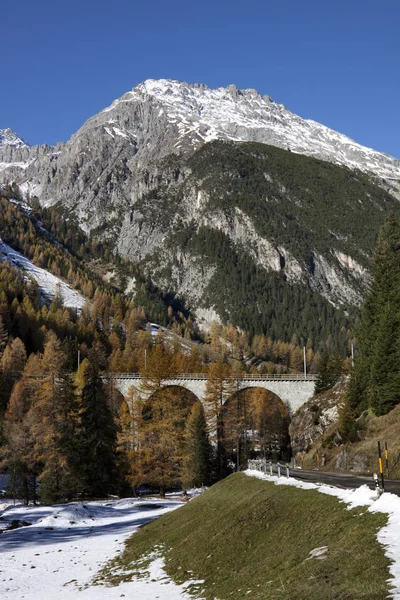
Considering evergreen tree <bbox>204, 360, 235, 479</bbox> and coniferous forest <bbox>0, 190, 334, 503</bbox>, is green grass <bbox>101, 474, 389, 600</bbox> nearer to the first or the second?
coniferous forest <bbox>0, 190, 334, 503</bbox>

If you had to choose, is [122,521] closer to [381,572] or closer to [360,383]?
[360,383]

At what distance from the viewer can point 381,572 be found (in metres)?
11.3

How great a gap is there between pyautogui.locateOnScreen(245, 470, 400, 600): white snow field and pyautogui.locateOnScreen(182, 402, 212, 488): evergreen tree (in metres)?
46.3

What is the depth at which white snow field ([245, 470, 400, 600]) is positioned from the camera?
1114 cm

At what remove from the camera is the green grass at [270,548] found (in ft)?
39.3

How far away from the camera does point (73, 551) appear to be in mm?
29797

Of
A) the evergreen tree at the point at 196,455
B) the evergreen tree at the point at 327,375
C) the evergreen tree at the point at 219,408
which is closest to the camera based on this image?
the evergreen tree at the point at 196,455

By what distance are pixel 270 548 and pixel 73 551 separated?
16382mm

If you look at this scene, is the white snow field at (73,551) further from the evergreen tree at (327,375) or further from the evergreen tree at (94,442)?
the evergreen tree at (327,375)

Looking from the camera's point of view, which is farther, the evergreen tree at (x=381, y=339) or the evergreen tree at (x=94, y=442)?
the evergreen tree at (x=94, y=442)

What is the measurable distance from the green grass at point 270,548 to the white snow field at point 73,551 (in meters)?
1.04

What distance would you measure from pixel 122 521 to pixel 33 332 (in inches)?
4494

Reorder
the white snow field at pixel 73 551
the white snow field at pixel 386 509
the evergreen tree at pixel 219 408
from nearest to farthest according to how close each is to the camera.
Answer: the white snow field at pixel 386 509 < the white snow field at pixel 73 551 < the evergreen tree at pixel 219 408

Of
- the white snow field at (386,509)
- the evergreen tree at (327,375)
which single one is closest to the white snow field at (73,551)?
the white snow field at (386,509)
